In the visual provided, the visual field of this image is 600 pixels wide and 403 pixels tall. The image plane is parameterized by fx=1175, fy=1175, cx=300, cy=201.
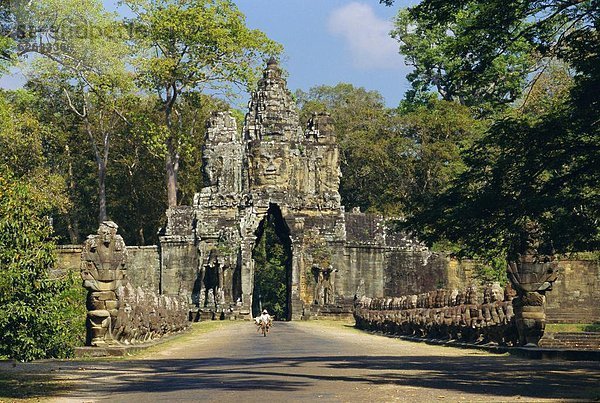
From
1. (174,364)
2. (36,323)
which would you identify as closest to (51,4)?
(36,323)

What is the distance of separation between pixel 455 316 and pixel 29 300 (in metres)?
11.1

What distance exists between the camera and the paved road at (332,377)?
1550 centimetres

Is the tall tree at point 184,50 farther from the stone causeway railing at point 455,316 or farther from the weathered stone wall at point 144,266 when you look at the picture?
the stone causeway railing at point 455,316

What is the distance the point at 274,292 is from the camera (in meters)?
86.6

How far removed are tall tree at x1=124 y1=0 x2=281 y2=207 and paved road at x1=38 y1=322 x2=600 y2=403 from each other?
149 ft

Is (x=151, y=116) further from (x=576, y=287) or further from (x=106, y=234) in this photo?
(x=106, y=234)

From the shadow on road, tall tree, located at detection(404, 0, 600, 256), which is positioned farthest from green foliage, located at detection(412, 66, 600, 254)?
the shadow on road

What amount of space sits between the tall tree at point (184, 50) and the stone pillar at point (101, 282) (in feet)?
147

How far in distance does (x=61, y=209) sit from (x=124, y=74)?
30.6ft

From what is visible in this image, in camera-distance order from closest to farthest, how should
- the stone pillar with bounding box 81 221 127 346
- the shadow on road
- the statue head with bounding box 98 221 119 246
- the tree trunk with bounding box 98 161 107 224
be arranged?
the shadow on road → the stone pillar with bounding box 81 221 127 346 → the statue head with bounding box 98 221 119 246 → the tree trunk with bounding box 98 161 107 224

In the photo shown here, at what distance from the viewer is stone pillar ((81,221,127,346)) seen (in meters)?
25.6

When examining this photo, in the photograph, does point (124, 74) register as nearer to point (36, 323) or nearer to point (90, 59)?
point (90, 59)

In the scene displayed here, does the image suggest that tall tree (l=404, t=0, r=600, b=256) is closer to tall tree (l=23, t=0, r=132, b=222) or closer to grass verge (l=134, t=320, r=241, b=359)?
grass verge (l=134, t=320, r=241, b=359)

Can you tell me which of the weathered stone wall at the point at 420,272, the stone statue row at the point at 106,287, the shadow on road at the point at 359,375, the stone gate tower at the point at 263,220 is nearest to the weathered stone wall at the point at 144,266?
the stone gate tower at the point at 263,220
